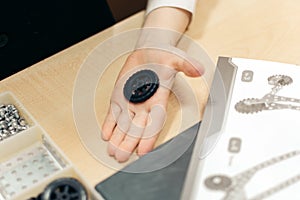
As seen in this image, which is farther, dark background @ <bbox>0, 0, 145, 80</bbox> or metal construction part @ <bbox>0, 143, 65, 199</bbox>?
dark background @ <bbox>0, 0, 145, 80</bbox>

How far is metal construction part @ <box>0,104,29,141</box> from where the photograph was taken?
2.06 ft

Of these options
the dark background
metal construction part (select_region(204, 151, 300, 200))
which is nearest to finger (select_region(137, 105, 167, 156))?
metal construction part (select_region(204, 151, 300, 200))

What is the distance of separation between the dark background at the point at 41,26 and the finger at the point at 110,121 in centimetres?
22

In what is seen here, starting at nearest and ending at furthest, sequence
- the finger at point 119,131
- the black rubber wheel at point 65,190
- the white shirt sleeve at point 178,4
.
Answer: the black rubber wheel at point 65,190 < the finger at point 119,131 < the white shirt sleeve at point 178,4

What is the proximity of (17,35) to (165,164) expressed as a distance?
0.35 m

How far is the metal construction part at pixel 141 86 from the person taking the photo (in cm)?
64

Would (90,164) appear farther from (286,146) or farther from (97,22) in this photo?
(97,22)

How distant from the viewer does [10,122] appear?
0.63 metres

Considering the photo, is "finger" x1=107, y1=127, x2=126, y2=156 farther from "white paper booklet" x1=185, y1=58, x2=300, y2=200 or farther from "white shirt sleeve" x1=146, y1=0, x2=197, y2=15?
"white shirt sleeve" x1=146, y1=0, x2=197, y2=15

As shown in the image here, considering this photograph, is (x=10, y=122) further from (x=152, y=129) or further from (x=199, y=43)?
(x=199, y=43)

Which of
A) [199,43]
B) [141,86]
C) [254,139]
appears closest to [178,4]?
[199,43]

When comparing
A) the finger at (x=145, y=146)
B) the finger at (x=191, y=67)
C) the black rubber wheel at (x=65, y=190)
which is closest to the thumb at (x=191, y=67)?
the finger at (x=191, y=67)

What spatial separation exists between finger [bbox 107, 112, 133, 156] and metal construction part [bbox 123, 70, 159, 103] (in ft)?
0.08

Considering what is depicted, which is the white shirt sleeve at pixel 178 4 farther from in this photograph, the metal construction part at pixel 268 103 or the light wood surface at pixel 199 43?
the metal construction part at pixel 268 103
